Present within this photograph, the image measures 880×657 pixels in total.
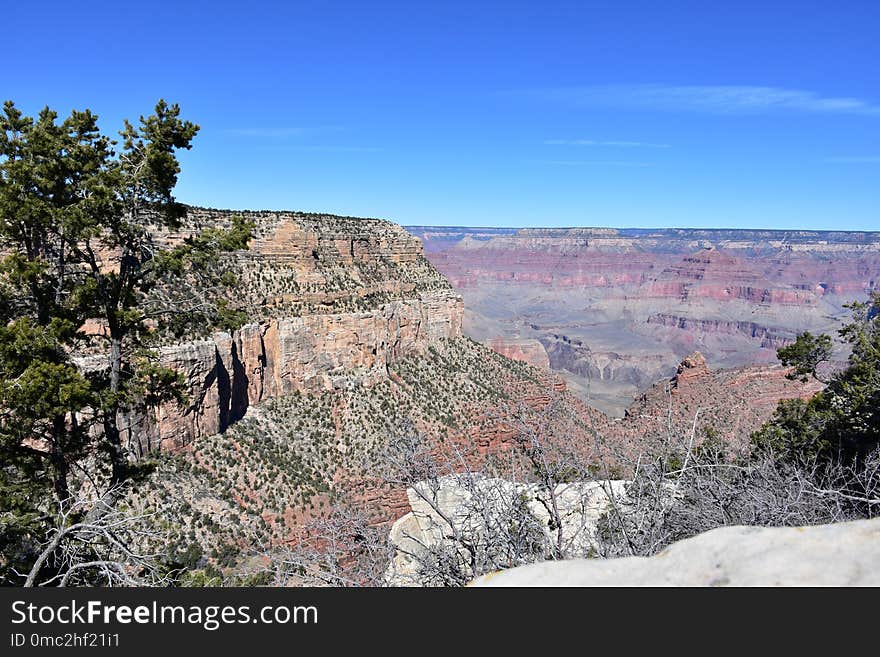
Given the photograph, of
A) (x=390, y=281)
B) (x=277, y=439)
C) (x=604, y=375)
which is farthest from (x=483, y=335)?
(x=277, y=439)

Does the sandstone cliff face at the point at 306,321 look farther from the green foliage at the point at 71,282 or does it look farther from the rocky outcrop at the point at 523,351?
the rocky outcrop at the point at 523,351

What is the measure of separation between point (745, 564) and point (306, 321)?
32926 mm

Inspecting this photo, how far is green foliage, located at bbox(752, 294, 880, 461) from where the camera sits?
1508 centimetres

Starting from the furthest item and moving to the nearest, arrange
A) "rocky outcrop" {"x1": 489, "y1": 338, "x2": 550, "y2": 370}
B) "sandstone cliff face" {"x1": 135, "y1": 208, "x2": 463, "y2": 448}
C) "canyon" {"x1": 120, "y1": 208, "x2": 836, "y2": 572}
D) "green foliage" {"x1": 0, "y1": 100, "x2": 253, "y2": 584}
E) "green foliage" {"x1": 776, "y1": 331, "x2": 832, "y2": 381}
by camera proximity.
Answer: "rocky outcrop" {"x1": 489, "y1": 338, "x2": 550, "y2": 370}, "sandstone cliff face" {"x1": 135, "y1": 208, "x2": 463, "y2": 448}, "canyon" {"x1": 120, "y1": 208, "x2": 836, "y2": 572}, "green foliage" {"x1": 776, "y1": 331, "x2": 832, "y2": 381}, "green foliage" {"x1": 0, "y1": 100, "x2": 253, "y2": 584}

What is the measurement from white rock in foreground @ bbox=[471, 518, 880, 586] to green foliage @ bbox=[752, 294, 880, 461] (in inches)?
425

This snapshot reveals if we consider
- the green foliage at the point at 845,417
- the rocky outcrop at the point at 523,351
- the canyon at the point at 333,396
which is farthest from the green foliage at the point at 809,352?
the rocky outcrop at the point at 523,351

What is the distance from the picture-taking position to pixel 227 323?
11312 mm

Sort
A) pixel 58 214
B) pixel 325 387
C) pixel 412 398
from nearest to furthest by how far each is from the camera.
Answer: pixel 58 214 < pixel 325 387 < pixel 412 398

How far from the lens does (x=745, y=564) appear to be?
365cm

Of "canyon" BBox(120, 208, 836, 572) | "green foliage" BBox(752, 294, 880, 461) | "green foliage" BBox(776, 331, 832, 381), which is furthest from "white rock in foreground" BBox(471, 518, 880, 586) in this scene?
"green foliage" BBox(776, 331, 832, 381)

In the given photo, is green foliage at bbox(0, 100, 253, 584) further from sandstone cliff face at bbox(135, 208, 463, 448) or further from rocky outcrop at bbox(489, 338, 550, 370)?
rocky outcrop at bbox(489, 338, 550, 370)

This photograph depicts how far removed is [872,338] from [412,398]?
25.4 m

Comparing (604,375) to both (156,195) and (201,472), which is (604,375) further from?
(156,195)
